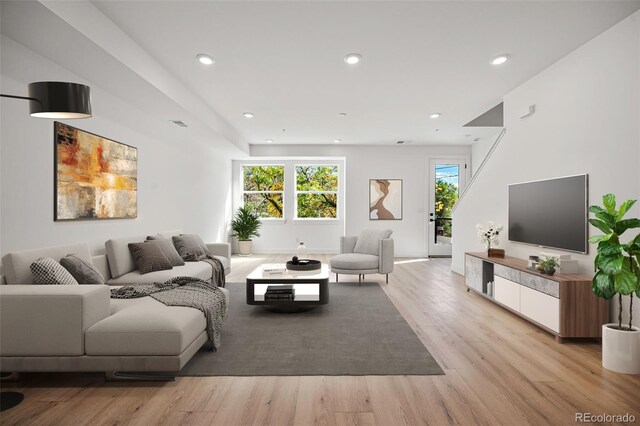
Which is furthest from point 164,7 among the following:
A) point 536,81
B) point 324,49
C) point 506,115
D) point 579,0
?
point 506,115

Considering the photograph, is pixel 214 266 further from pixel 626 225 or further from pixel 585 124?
pixel 585 124

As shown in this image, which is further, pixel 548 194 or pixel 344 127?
pixel 344 127

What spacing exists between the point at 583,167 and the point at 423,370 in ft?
8.19

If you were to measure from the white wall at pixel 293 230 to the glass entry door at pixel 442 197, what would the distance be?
2227 mm

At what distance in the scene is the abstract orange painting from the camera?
3350 millimetres

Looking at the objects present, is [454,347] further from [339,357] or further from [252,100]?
[252,100]

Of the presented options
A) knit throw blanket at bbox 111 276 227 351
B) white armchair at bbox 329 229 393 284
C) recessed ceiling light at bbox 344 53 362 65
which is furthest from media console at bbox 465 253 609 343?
knit throw blanket at bbox 111 276 227 351

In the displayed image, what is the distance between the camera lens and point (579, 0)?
264 centimetres

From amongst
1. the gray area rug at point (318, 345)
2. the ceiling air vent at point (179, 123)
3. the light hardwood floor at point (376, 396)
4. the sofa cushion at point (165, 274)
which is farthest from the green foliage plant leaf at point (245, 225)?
the light hardwood floor at point (376, 396)

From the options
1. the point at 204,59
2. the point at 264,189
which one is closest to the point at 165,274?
the point at 204,59

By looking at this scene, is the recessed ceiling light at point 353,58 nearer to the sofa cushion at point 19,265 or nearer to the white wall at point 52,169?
the white wall at point 52,169

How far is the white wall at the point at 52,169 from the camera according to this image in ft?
9.09

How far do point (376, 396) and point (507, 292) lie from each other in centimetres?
244

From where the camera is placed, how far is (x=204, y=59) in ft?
12.0
